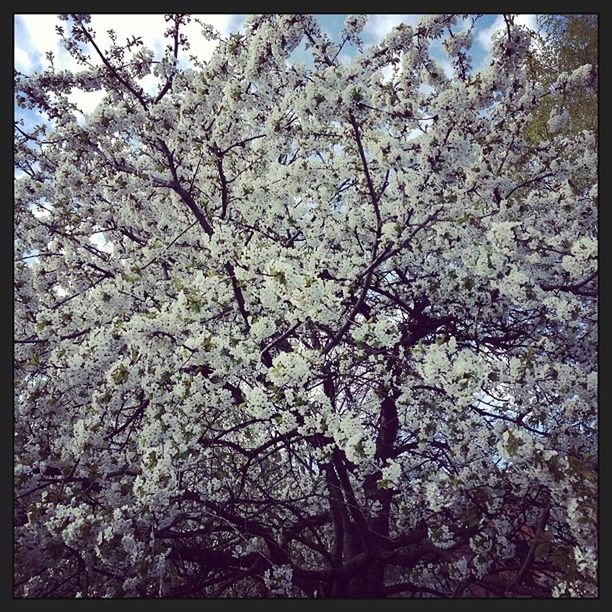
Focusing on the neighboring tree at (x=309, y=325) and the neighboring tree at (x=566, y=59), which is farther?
the neighboring tree at (x=566, y=59)

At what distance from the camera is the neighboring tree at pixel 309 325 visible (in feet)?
14.3

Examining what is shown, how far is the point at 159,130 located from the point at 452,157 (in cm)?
346

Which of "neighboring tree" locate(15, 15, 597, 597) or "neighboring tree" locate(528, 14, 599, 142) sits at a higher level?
"neighboring tree" locate(528, 14, 599, 142)

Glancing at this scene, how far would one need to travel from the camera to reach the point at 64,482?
461 centimetres

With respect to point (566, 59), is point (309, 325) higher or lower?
lower

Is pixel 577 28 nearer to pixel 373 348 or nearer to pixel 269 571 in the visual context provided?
pixel 373 348

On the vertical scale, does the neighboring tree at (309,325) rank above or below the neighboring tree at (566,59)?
below

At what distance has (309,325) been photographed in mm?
4852

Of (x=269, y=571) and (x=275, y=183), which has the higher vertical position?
(x=275, y=183)

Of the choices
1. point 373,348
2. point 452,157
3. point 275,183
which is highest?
point 275,183

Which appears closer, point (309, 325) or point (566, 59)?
point (309, 325)

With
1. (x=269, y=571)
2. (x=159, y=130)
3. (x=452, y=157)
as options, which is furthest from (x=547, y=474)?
(x=159, y=130)

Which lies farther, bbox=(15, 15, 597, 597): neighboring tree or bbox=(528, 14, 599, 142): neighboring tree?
bbox=(528, 14, 599, 142): neighboring tree

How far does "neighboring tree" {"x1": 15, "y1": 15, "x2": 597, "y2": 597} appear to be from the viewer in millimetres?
4352
